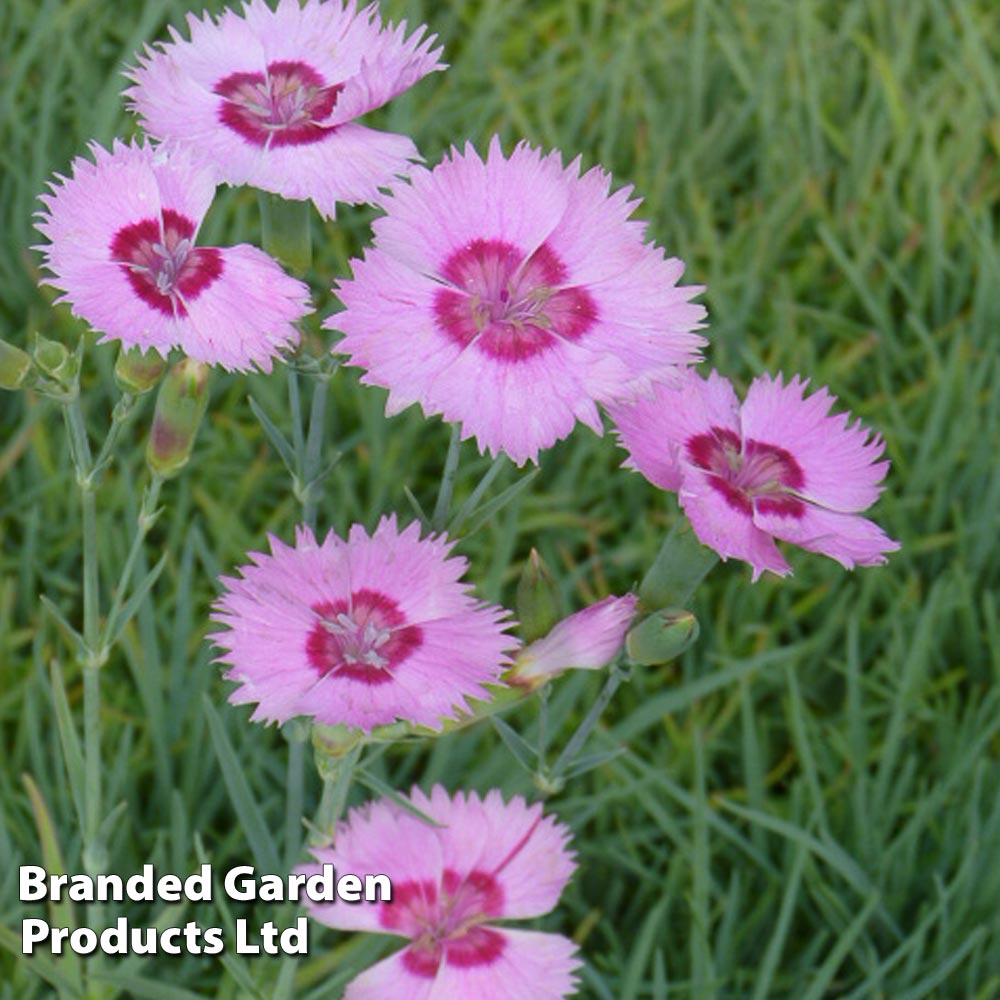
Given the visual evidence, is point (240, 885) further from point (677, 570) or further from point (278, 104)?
point (278, 104)

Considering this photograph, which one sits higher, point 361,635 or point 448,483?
point 448,483

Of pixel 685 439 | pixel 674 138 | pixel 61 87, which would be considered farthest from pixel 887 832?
pixel 61 87

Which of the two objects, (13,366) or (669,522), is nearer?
(13,366)

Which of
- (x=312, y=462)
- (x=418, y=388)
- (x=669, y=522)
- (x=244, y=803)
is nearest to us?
(x=418, y=388)

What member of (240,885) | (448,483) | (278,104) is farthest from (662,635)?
(240,885)

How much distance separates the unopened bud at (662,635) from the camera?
835 millimetres

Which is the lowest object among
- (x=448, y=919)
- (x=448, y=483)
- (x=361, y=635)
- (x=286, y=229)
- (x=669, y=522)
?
(x=448, y=919)

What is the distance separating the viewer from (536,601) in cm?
90

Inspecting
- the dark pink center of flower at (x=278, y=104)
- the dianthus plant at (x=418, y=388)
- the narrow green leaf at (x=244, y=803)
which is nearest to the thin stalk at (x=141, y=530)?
the dianthus plant at (x=418, y=388)

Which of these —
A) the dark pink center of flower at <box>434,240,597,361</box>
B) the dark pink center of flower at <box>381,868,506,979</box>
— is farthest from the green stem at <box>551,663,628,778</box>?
the dark pink center of flower at <box>434,240,597,361</box>

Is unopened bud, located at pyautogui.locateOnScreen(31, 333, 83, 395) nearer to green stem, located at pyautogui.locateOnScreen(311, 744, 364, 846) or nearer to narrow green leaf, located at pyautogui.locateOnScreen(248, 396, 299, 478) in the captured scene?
narrow green leaf, located at pyautogui.locateOnScreen(248, 396, 299, 478)

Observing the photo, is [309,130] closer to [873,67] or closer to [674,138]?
[674,138]

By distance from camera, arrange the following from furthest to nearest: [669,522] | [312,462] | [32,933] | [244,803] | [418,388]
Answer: [669,522] → [32,933] → [244,803] → [312,462] → [418,388]

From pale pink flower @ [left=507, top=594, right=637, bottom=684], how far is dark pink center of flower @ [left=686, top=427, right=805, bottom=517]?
0.28 ft
